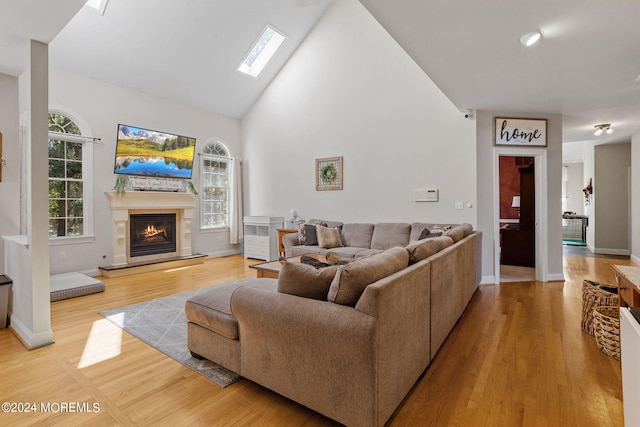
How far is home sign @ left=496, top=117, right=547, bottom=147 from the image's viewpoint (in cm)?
464

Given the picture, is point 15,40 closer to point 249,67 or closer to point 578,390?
point 249,67

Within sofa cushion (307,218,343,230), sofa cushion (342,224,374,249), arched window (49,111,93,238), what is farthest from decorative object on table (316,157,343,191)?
arched window (49,111,93,238)

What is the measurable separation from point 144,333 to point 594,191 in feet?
30.2

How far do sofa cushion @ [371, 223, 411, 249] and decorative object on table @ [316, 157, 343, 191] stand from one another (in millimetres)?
1276

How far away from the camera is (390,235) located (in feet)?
17.0

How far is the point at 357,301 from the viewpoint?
5.32ft

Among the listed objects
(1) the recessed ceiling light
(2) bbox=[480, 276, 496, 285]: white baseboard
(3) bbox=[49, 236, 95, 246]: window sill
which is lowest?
(2) bbox=[480, 276, 496, 285]: white baseboard

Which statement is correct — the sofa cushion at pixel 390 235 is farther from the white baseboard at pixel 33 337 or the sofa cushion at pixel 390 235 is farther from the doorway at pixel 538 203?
the white baseboard at pixel 33 337

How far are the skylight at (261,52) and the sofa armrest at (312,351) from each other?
5938 millimetres

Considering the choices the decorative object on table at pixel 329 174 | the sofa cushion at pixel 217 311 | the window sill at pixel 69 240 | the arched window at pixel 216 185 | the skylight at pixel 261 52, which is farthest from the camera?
the arched window at pixel 216 185

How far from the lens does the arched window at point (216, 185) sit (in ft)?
22.8

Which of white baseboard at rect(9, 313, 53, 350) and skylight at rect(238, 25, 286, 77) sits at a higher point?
skylight at rect(238, 25, 286, 77)

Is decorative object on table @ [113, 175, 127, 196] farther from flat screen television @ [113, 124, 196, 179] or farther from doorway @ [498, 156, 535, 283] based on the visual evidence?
doorway @ [498, 156, 535, 283]

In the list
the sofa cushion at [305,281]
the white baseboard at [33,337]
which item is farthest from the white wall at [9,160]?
the sofa cushion at [305,281]
